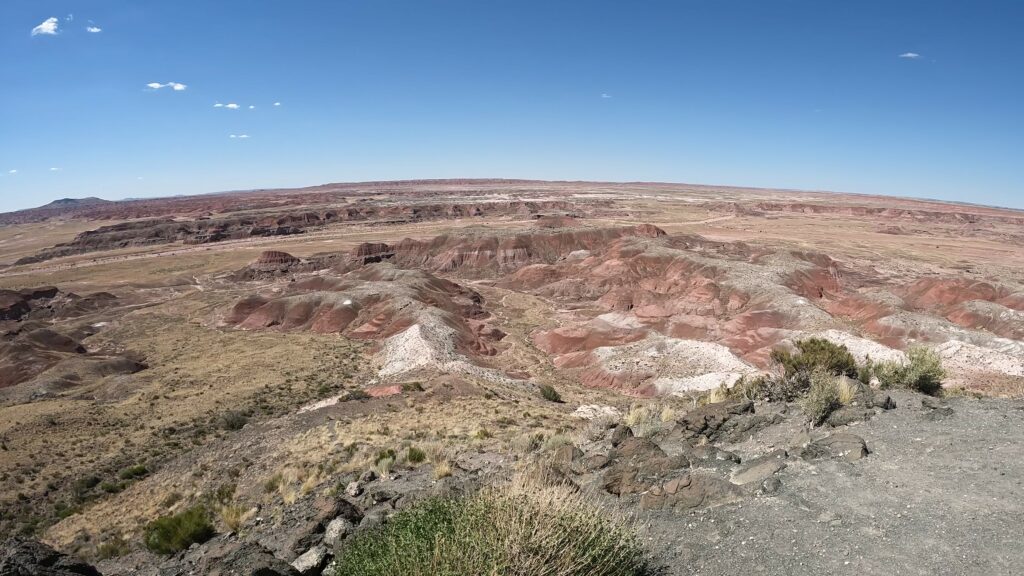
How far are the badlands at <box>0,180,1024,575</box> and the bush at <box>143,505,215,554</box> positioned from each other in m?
0.07

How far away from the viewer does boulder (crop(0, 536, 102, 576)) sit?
8.09 metres

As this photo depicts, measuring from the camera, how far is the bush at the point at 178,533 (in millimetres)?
→ 11859

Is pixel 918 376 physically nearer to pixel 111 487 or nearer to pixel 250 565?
pixel 250 565

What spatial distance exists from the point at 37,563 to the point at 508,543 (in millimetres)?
9523

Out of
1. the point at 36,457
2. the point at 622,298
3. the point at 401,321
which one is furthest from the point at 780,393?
the point at 622,298

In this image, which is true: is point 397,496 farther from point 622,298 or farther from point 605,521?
point 622,298

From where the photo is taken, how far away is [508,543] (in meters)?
4.91

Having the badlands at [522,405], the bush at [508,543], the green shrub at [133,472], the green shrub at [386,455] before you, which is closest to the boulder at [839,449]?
the badlands at [522,405]

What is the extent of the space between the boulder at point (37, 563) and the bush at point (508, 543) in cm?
602

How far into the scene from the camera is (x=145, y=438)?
78.3 ft

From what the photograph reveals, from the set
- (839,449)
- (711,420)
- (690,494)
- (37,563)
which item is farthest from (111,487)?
(839,449)

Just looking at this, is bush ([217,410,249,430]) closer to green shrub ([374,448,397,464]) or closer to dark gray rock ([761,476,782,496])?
green shrub ([374,448,397,464])

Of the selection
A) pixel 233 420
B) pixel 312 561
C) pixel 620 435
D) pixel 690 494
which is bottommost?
pixel 233 420

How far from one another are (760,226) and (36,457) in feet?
462
